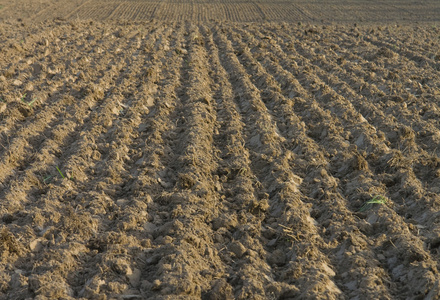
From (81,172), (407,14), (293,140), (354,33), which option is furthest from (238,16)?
(81,172)

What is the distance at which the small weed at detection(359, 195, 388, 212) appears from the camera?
4.22 metres

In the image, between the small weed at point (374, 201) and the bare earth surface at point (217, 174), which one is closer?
the bare earth surface at point (217, 174)

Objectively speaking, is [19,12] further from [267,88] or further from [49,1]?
[267,88]

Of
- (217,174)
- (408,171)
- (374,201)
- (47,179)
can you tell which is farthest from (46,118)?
(408,171)

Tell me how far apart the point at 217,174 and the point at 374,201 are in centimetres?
177

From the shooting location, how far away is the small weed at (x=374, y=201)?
422 centimetres

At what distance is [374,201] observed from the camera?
13.9ft

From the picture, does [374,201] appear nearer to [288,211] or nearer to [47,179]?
[288,211]

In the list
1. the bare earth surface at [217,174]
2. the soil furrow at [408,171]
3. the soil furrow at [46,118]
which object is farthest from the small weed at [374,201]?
the soil furrow at [46,118]

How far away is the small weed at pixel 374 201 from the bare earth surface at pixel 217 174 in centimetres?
6

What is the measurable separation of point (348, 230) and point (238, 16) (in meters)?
15.5

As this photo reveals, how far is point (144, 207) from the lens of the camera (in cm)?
420

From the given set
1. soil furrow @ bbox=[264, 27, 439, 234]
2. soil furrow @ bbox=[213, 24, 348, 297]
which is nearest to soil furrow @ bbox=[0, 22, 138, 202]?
soil furrow @ bbox=[213, 24, 348, 297]

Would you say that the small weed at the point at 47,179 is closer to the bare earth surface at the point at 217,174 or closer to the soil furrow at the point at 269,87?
the bare earth surface at the point at 217,174
